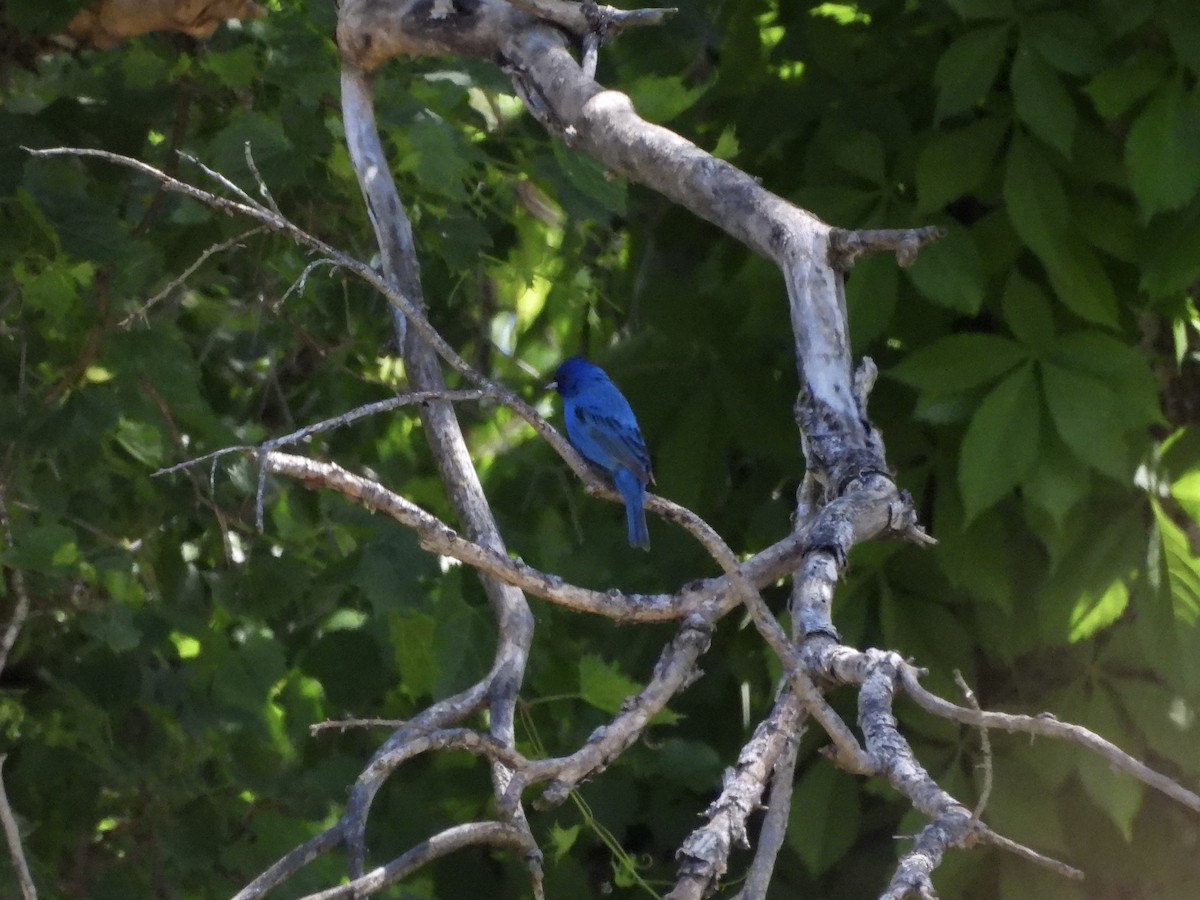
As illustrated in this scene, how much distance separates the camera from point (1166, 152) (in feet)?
9.16

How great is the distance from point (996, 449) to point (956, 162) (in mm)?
615

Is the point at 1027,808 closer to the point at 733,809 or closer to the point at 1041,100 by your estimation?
the point at 1041,100

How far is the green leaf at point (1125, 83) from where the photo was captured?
2842 mm

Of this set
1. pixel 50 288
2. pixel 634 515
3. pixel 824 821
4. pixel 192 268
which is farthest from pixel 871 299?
pixel 50 288

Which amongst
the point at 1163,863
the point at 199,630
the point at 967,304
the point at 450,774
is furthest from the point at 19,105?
the point at 1163,863

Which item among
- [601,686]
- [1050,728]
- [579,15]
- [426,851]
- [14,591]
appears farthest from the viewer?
[14,591]

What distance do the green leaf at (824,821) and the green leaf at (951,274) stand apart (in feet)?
3.57

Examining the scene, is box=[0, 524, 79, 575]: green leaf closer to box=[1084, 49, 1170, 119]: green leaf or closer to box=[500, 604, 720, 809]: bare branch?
box=[500, 604, 720, 809]: bare branch

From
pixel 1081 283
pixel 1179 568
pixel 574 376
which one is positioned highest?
pixel 1081 283

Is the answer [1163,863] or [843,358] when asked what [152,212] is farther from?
[1163,863]

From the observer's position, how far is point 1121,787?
2996mm

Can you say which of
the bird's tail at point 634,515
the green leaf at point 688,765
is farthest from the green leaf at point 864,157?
the green leaf at point 688,765

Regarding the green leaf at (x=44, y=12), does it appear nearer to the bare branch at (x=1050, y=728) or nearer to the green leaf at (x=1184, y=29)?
the green leaf at (x=1184, y=29)

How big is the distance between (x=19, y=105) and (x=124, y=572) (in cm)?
156
